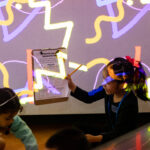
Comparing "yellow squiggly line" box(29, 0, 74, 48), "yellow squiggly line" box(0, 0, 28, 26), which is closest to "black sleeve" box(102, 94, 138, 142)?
"yellow squiggly line" box(29, 0, 74, 48)

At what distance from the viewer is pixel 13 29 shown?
115cm

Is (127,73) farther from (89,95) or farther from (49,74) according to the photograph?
(49,74)

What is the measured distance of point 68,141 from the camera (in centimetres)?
42

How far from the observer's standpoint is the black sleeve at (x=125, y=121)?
0.86 meters

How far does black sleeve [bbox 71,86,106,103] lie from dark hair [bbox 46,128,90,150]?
62 centimetres

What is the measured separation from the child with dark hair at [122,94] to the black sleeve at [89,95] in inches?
2.7

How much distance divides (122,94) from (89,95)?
183 millimetres

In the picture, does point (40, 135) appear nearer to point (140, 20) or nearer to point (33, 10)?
point (33, 10)

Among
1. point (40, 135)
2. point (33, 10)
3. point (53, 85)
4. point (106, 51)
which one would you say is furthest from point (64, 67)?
point (40, 135)

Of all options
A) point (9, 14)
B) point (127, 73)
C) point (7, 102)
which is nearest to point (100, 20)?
point (127, 73)

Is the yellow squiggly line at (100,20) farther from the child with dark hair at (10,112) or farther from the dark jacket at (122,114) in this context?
the child with dark hair at (10,112)

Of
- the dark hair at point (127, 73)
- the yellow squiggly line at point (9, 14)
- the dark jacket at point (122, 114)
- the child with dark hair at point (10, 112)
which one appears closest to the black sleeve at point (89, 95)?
the dark jacket at point (122, 114)

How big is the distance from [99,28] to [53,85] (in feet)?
1.22

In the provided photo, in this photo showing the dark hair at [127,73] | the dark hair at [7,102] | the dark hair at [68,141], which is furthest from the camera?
the dark hair at [127,73]
